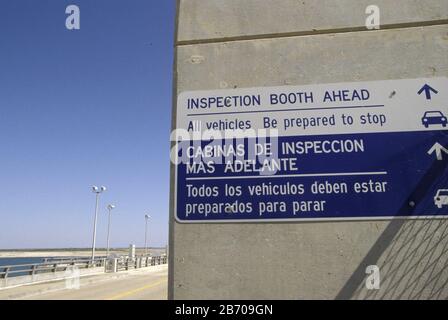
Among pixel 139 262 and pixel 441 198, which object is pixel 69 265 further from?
pixel 441 198

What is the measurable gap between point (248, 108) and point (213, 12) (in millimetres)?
1019

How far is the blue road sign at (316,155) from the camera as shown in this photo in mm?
2512

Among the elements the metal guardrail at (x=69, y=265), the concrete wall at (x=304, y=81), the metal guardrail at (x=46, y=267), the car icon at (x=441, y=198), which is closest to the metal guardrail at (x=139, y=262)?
the metal guardrail at (x=69, y=265)

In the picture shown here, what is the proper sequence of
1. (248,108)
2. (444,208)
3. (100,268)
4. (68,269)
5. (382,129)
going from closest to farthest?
(444,208), (382,129), (248,108), (68,269), (100,268)

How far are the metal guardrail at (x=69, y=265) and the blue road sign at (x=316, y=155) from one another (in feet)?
50.2

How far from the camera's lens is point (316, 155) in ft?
8.60

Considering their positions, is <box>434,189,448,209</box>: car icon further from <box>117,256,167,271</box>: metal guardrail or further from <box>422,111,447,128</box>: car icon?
<box>117,256,167,271</box>: metal guardrail

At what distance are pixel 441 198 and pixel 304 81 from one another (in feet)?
4.34

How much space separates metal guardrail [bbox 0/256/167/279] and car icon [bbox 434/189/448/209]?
16.4 meters

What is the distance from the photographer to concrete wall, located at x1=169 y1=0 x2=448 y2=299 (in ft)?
7.95

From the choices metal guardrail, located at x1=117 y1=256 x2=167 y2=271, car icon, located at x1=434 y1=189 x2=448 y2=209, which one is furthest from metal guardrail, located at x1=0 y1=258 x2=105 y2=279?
car icon, located at x1=434 y1=189 x2=448 y2=209
